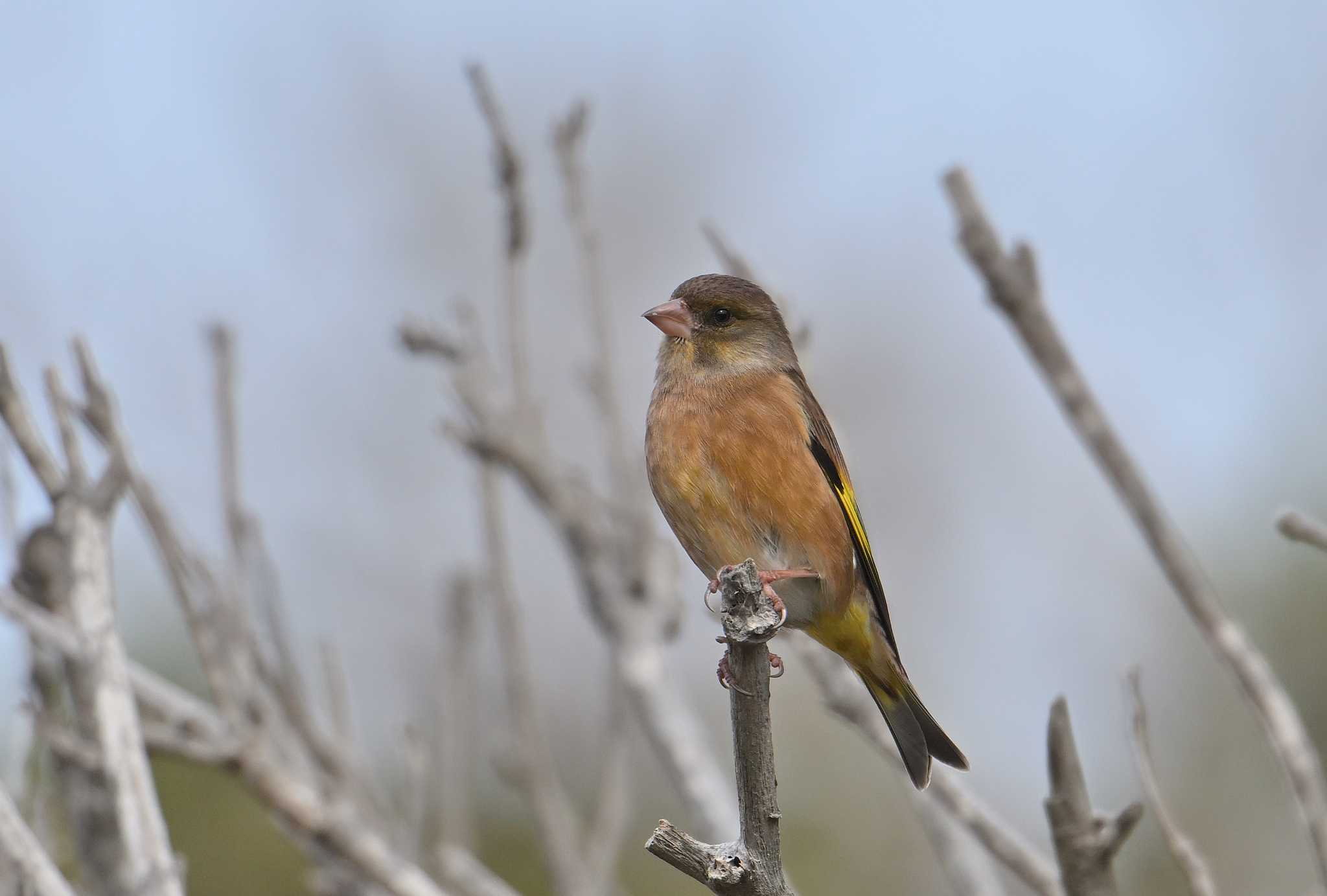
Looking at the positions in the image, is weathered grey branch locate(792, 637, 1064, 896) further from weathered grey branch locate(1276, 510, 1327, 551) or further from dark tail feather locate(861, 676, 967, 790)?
weathered grey branch locate(1276, 510, 1327, 551)

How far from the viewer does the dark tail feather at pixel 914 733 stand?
3861 millimetres

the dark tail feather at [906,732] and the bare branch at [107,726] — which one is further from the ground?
the dark tail feather at [906,732]

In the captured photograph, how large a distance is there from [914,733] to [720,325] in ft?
4.58

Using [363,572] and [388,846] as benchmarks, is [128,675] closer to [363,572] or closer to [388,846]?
[388,846]

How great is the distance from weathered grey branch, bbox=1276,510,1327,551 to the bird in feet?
3.79

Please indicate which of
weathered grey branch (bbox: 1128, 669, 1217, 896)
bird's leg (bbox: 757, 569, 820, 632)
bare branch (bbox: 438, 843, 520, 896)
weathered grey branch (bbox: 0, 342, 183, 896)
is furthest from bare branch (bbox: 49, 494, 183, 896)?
weathered grey branch (bbox: 1128, 669, 1217, 896)

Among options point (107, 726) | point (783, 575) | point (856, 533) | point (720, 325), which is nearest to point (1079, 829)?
point (783, 575)

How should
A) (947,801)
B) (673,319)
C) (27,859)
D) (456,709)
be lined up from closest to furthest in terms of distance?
(27,859) → (947,801) → (673,319) → (456,709)

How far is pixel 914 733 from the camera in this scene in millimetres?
4227

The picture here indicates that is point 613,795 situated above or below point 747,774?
above

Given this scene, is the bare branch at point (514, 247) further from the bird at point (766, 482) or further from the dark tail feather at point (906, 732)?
the dark tail feather at point (906, 732)

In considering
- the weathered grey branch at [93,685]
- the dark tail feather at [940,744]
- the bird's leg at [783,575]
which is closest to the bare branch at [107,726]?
the weathered grey branch at [93,685]

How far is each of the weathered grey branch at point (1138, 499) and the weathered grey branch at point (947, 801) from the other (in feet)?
1.88

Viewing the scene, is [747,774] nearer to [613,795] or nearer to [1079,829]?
[1079,829]
